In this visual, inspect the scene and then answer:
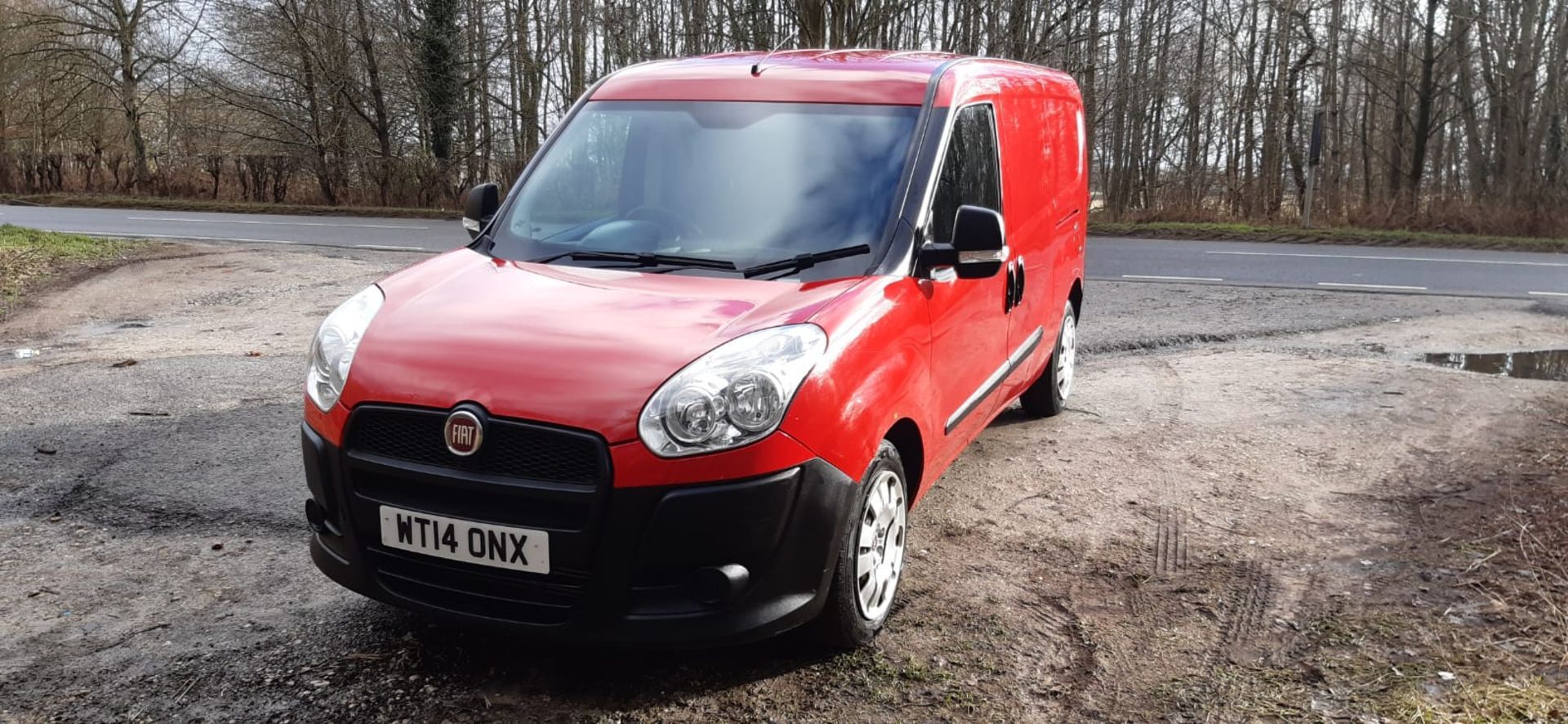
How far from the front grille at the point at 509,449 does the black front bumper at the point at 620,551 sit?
2 centimetres

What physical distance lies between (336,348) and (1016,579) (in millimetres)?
2560

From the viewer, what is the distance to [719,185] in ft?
14.3

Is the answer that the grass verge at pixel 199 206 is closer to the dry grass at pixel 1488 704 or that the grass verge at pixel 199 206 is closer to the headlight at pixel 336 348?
the headlight at pixel 336 348

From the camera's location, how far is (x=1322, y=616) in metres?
4.05

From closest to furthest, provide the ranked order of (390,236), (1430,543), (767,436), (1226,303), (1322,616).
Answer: (767,436) < (1322,616) < (1430,543) < (1226,303) < (390,236)

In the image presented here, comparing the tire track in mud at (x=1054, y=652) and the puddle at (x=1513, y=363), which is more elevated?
the puddle at (x=1513, y=363)

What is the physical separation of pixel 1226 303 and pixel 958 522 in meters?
7.63

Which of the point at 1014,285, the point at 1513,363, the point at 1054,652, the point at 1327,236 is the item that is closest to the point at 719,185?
the point at 1014,285

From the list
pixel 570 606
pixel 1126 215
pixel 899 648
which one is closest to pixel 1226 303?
pixel 899 648

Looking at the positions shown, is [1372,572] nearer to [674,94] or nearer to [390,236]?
[674,94]

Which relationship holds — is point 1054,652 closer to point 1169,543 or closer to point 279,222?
point 1169,543

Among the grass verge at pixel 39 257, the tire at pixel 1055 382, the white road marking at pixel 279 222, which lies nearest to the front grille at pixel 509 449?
the tire at pixel 1055 382

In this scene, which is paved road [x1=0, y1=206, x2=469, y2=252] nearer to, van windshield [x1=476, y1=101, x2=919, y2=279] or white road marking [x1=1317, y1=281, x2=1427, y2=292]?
white road marking [x1=1317, y1=281, x2=1427, y2=292]

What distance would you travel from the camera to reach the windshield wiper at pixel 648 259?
4027 millimetres
